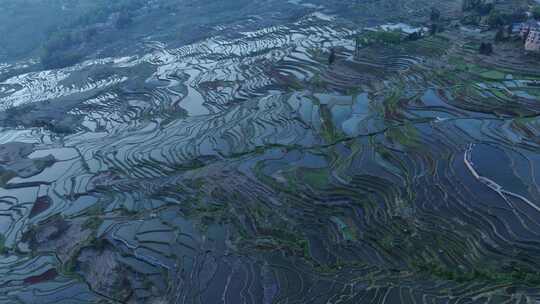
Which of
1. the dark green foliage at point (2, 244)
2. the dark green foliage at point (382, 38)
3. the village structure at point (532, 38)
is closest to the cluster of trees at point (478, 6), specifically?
the village structure at point (532, 38)

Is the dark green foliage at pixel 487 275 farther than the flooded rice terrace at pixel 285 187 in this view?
No

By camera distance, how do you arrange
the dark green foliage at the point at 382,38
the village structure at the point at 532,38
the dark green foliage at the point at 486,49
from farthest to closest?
the dark green foliage at the point at 382,38, the dark green foliage at the point at 486,49, the village structure at the point at 532,38

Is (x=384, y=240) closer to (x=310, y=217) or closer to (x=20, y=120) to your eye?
(x=310, y=217)

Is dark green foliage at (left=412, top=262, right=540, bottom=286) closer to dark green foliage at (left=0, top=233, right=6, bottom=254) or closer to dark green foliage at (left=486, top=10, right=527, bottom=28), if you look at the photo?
dark green foliage at (left=0, top=233, right=6, bottom=254)

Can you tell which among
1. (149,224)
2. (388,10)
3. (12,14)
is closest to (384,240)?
(149,224)

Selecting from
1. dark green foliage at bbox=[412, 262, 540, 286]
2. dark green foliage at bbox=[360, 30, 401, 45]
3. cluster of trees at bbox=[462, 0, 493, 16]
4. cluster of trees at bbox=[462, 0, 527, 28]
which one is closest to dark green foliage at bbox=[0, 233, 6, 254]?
dark green foliage at bbox=[412, 262, 540, 286]

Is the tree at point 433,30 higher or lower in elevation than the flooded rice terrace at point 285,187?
higher

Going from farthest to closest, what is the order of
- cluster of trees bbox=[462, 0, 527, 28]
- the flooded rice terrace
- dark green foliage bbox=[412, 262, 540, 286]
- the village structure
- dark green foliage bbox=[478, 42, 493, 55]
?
cluster of trees bbox=[462, 0, 527, 28], dark green foliage bbox=[478, 42, 493, 55], the village structure, the flooded rice terrace, dark green foliage bbox=[412, 262, 540, 286]

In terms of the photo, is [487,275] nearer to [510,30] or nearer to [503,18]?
[510,30]

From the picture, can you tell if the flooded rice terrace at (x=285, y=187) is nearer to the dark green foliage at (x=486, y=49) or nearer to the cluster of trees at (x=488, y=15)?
the dark green foliage at (x=486, y=49)

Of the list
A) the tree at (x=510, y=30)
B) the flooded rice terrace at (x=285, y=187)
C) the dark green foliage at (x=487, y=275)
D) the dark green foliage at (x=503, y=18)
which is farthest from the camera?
the dark green foliage at (x=503, y=18)
